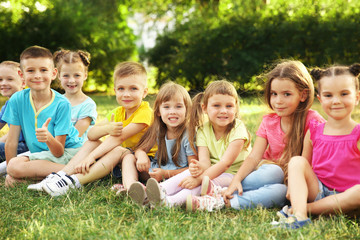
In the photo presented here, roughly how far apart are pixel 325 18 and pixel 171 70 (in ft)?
17.5

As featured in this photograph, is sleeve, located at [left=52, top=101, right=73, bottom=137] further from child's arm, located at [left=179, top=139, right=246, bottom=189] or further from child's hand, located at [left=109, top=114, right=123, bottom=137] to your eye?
child's arm, located at [left=179, top=139, right=246, bottom=189]

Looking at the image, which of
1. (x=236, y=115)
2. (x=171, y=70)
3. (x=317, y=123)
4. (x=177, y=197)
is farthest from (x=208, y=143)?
(x=171, y=70)

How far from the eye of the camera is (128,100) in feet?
12.8

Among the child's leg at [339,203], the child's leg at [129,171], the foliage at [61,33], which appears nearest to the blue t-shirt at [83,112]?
the child's leg at [129,171]

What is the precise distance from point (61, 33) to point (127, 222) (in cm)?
1351

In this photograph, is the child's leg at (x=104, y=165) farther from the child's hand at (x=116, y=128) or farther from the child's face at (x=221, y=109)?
the child's face at (x=221, y=109)

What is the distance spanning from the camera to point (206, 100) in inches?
142

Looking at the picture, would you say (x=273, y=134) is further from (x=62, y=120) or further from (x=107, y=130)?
(x=62, y=120)

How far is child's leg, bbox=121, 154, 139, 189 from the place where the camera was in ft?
11.4

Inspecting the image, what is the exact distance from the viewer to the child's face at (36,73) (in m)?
3.92

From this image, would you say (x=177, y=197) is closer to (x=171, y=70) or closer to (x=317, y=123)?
(x=317, y=123)

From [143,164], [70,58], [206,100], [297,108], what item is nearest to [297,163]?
[297,108]

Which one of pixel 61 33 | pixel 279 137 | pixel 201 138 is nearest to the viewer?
pixel 279 137

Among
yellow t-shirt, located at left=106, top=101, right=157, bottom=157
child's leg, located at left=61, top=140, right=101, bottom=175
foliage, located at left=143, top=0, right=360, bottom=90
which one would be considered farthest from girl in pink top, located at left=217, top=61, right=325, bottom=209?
foliage, located at left=143, top=0, right=360, bottom=90
